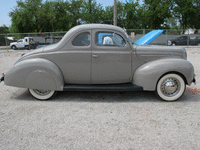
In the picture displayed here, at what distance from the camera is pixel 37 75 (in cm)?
412

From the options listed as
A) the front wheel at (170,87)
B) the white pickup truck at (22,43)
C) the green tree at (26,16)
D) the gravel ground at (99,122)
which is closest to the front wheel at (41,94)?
the gravel ground at (99,122)

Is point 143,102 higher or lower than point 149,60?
lower

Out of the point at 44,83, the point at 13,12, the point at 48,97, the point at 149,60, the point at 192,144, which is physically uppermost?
the point at 13,12

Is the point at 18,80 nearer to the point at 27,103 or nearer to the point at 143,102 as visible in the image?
the point at 27,103

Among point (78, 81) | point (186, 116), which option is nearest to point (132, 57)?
point (78, 81)

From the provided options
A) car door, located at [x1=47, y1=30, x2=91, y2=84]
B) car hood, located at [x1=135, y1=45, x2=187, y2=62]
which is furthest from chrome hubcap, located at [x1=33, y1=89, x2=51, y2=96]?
car hood, located at [x1=135, y1=45, x2=187, y2=62]

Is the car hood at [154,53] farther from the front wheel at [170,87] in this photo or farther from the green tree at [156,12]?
the green tree at [156,12]

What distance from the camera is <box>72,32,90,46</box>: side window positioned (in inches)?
166

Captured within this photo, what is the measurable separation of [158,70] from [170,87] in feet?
1.67

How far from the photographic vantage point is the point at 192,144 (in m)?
2.54

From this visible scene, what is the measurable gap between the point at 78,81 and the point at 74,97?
0.50m

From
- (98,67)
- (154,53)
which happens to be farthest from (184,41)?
(98,67)

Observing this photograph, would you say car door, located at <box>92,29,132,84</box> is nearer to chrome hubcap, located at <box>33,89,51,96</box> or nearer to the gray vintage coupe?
the gray vintage coupe

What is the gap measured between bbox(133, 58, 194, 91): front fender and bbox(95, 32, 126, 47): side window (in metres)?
0.82
